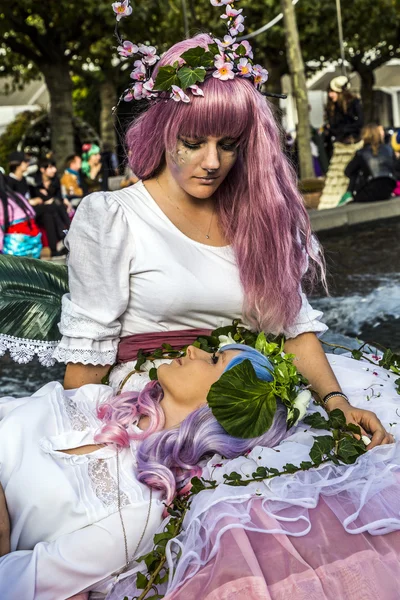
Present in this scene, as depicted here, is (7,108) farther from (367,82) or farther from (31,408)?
(31,408)

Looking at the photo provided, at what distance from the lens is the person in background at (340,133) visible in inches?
543

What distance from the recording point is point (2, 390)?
229 inches

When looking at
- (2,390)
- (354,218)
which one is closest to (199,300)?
(2,390)

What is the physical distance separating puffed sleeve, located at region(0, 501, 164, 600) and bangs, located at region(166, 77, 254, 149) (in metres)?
1.28

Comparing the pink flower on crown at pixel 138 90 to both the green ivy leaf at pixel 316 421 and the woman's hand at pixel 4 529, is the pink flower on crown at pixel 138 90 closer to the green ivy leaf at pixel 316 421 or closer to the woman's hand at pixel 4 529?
the green ivy leaf at pixel 316 421

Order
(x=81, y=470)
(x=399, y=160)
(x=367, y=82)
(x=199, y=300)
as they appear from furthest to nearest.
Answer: (x=367, y=82) < (x=399, y=160) < (x=199, y=300) < (x=81, y=470)

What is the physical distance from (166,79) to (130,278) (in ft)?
2.25

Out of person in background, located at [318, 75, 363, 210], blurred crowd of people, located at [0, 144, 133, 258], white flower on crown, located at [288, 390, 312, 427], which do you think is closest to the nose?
white flower on crown, located at [288, 390, 312, 427]

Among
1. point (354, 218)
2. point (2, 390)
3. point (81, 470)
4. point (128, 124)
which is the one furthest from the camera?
point (354, 218)

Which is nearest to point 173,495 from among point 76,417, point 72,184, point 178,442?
point 178,442

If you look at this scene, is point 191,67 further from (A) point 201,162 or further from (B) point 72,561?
(B) point 72,561

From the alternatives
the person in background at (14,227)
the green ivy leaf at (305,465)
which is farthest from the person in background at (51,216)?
the green ivy leaf at (305,465)

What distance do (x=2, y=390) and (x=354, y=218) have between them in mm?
6819

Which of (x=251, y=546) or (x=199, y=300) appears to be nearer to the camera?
(x=251, y=546)
